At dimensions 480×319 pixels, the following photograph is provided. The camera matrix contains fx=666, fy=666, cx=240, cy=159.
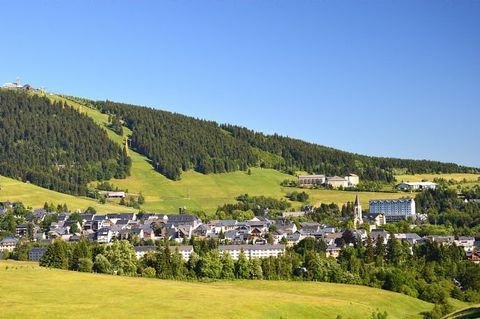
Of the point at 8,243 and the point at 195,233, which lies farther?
the point at 195,233

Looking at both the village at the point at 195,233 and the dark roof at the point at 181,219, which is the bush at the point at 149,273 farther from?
the dark roof at the point at 181,219

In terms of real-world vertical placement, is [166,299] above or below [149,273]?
above

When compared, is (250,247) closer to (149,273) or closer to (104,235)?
(104,235)

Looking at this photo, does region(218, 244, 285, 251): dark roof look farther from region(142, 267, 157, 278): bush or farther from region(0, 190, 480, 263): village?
region(142, 267, 157, 278): bush

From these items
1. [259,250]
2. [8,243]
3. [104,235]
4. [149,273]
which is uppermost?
[104,235]

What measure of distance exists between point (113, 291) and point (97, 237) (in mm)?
91392

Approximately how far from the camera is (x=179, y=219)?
620 ft

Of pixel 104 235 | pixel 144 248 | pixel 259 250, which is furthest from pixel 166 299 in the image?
pixel 104 235

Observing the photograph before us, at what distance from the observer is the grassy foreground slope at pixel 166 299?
65.6 m

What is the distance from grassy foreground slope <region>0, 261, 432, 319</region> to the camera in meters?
65.6

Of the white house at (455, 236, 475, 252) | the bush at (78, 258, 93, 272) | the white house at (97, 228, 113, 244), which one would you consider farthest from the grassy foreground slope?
the white house at (97, 228, 113, 244)

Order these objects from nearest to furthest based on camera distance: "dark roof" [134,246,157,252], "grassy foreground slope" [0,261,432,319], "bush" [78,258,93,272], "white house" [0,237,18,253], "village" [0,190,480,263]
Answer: "grassy foreground slope" [0,261,432,319] → "bush" [78,258,93,272] → "dark roof" [134,246,157,252] → "village" [0,190,480,263] → "white house" [0,237,18,253]

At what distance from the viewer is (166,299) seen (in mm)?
74688

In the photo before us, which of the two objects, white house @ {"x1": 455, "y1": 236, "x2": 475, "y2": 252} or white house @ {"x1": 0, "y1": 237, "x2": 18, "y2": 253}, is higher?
white house @ {"x1": 455, "y1": 236, "x2": 475, "y2": 252}
